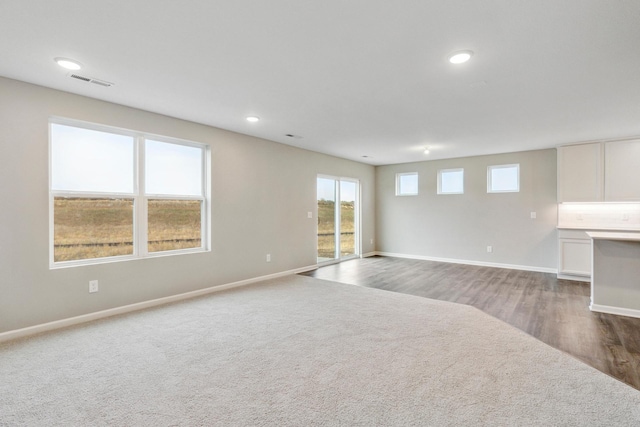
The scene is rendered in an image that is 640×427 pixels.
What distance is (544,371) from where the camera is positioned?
229 centimetres

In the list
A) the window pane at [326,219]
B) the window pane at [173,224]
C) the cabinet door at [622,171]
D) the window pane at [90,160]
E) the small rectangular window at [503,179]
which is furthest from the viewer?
the window pane at [326,219]

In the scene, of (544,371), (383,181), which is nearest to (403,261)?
(383,181)

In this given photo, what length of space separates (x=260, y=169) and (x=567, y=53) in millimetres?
4135

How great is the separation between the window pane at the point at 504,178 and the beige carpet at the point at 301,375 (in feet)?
13.2

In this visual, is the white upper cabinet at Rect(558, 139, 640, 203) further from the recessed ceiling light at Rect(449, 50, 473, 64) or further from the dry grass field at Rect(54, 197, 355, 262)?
the dry grass field at Rect(54, 197, 355, 262)

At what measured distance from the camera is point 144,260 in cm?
383

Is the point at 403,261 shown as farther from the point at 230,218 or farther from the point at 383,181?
the point at 230,218

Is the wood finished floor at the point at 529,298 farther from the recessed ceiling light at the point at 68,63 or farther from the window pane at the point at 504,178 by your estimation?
the recessed ceiling light at the point at 68,63

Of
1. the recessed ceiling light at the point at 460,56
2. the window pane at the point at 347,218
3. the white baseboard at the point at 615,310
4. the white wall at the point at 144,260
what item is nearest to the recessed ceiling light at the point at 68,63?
the white wall at the point at 144,260

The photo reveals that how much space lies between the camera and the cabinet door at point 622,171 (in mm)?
4969

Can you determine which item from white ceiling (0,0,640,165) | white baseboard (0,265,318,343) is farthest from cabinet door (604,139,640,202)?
white baseboard (0,265,318,343)

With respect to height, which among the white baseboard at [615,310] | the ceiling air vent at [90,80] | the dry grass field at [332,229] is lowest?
the white baseboard at [615,310]

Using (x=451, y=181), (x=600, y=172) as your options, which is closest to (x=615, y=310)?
(x=600, y=172)

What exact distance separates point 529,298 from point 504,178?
123 inches
